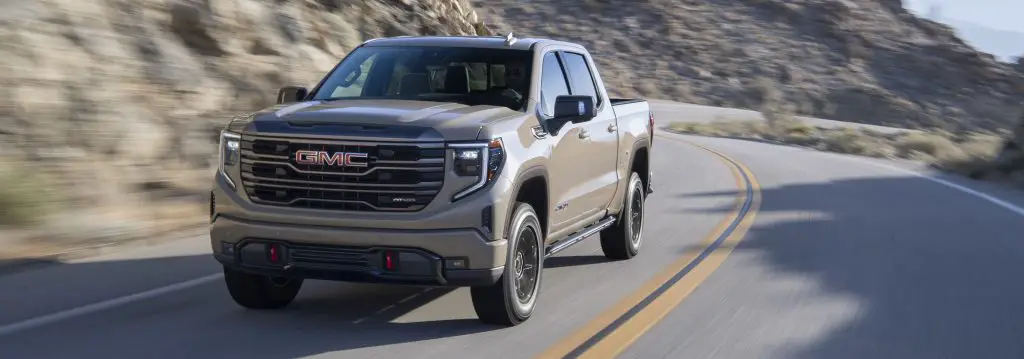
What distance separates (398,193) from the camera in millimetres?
6805

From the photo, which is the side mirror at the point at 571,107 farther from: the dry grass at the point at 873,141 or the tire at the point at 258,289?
the dry grass at the point at 873,141

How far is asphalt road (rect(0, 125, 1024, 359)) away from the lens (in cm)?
691

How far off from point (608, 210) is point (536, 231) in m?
2.20

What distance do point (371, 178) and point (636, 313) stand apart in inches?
85.0

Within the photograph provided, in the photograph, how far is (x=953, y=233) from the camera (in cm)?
1284

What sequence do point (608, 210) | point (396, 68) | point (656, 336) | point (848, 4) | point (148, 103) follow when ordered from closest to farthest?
point (656, 336), point (396, 68), point (608, 210), point (148, 103), point (848, 4)

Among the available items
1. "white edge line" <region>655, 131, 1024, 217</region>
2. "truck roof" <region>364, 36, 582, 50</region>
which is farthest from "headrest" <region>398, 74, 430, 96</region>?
"white edge line" <region>655, 131, 1024, 217</region>

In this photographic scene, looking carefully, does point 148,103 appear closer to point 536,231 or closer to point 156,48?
point 156,48

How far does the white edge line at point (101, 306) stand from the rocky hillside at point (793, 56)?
173 ft

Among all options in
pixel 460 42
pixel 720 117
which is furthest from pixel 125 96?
pixel 720 117

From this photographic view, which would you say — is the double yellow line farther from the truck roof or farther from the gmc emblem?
the truck roof

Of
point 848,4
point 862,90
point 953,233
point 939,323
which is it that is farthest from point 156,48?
point 848,4

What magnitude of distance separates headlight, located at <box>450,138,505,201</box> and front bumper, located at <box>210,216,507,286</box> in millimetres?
272

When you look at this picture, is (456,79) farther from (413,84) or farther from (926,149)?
(926,149)
